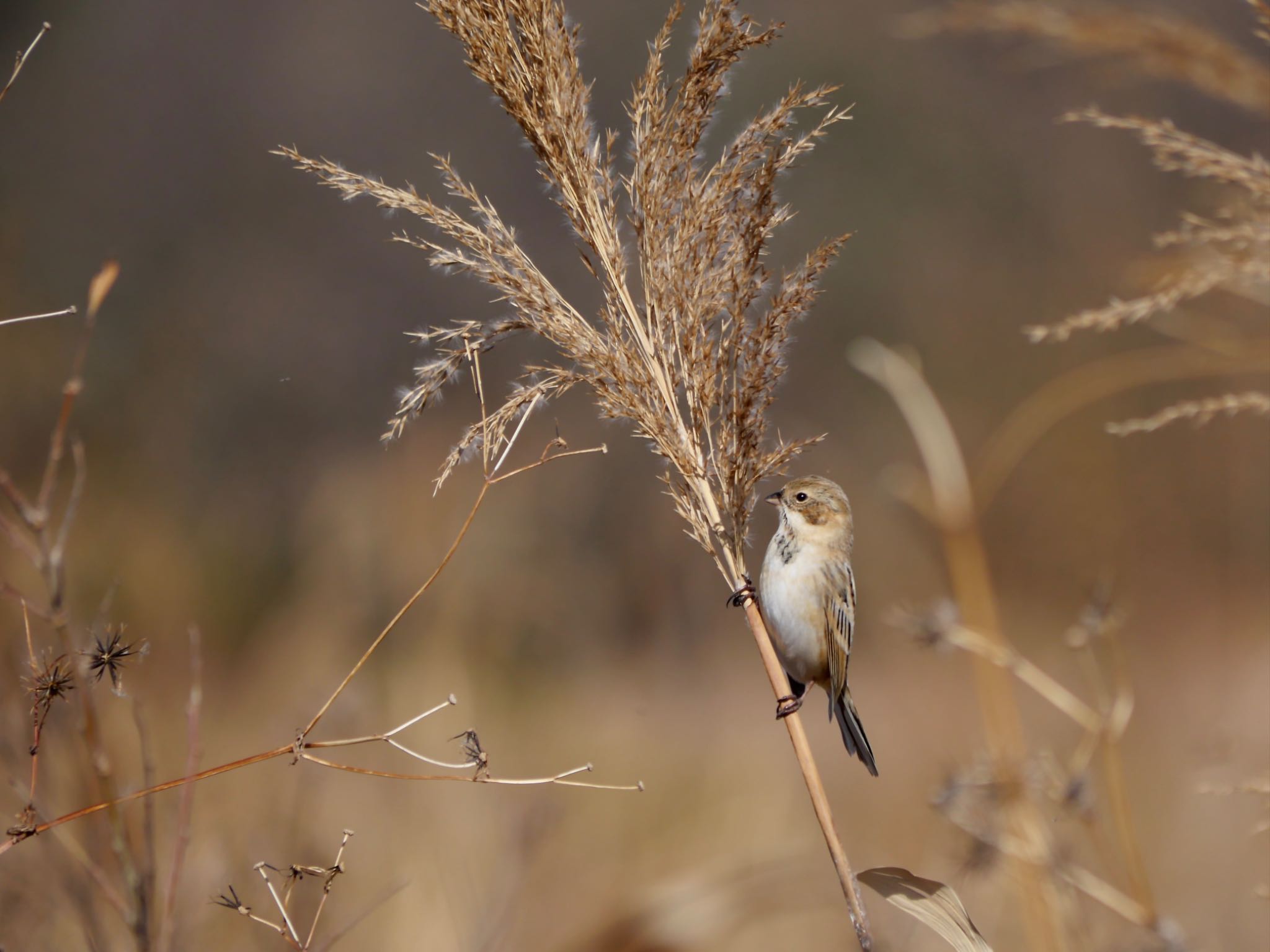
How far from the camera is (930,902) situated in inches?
46.9

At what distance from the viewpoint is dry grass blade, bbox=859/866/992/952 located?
46.0 inches

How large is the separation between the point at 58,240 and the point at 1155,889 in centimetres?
686

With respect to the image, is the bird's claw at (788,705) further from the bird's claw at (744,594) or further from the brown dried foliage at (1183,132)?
the brown dried foliage at (1183,132)

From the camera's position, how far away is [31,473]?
5020 mm

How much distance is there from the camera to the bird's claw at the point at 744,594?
4.67ft

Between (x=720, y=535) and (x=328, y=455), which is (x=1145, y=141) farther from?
(x=328, y=455)

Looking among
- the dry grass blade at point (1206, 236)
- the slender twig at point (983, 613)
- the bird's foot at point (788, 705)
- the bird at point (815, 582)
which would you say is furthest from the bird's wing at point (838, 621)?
the dry grass blade at point (1206, 236)

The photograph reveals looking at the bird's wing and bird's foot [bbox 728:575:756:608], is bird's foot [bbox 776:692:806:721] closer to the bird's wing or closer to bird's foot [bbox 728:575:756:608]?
bird's foot [bbox 728:575:756:608]

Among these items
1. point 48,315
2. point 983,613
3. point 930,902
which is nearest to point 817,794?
point 930,902

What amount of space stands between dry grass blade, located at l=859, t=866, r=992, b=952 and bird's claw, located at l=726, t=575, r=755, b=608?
16.8 inches

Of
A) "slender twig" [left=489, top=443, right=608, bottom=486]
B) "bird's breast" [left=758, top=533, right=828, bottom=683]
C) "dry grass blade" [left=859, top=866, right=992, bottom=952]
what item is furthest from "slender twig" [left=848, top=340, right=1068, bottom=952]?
"bird's breast" [left=758, top=533, right=828, bottom=683]

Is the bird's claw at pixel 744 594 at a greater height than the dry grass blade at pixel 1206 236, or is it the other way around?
the dry grass blade at pixel 1206 236

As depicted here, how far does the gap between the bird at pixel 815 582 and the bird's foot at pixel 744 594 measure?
2.21 ft

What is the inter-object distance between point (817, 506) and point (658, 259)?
1.02 metres
